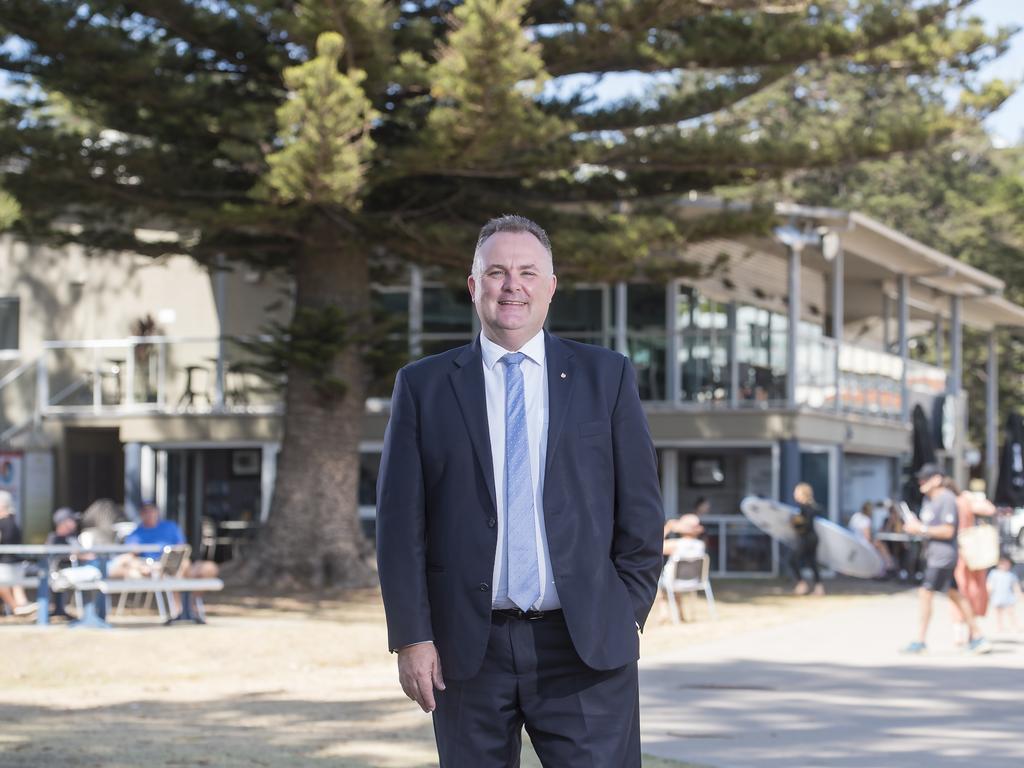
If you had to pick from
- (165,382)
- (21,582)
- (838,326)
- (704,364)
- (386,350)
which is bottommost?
(21,582)

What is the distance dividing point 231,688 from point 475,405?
8.56 meters

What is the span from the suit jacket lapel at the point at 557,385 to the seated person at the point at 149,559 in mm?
13383

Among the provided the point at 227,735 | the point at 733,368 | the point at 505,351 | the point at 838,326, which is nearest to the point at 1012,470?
the point at 838,326

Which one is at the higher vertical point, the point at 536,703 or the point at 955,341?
the point at 955,341

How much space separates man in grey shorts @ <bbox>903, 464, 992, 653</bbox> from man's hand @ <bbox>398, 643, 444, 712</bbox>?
10067mm

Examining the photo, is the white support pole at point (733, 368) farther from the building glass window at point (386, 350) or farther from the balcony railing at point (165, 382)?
the balcony railing at point (165, 382)

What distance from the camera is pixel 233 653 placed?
13734 millimetres

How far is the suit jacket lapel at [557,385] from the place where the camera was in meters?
3.76

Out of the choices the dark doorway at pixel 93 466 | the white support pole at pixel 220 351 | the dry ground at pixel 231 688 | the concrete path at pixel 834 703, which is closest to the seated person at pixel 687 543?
the dry ground at pixel 231 688

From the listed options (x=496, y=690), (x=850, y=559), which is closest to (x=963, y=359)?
(x=850, y=559)

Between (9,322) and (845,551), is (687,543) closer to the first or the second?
(845,551)

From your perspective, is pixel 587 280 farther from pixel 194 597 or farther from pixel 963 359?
pixel 963 359

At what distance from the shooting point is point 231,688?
1190 cm

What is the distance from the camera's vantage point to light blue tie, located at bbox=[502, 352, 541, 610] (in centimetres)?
371
